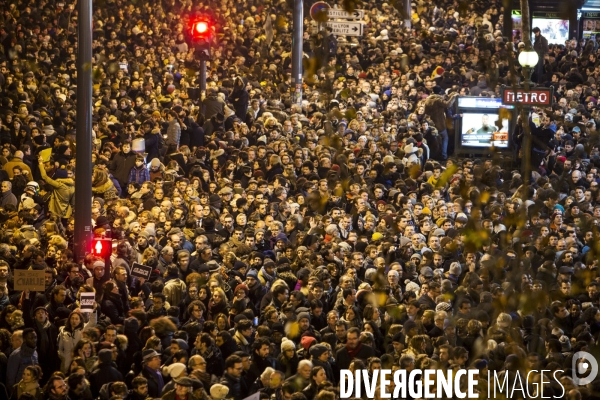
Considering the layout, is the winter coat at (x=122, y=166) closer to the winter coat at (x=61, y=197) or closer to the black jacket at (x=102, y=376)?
the winter coat at (x=61, y=197)

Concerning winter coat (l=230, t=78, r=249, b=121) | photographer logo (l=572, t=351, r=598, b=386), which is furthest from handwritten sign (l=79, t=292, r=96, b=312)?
winter coat (l=230, t=78, r=249, b=121)

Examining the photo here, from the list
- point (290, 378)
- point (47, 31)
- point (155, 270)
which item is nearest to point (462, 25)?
point (47, 31)

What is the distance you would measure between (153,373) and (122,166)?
8243 mm

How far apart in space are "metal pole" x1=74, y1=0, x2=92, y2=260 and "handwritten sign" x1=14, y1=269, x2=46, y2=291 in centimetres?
171

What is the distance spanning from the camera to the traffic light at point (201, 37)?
2267cm

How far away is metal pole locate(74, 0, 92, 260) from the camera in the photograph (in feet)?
48.6

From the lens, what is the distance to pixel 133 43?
2823cm

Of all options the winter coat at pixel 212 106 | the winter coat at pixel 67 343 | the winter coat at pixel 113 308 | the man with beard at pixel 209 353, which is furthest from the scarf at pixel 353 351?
the winter coat at pixel 212 106

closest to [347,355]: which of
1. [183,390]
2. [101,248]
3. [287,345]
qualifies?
[287,345]

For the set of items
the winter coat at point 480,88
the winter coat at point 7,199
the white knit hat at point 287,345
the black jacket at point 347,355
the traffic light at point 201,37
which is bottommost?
the black jacket at point 347,355

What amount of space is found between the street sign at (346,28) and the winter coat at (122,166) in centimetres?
616

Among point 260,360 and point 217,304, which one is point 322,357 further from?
point 217,304

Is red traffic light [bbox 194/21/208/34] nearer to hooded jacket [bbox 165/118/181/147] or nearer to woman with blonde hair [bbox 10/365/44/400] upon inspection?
hooded jacket [bbox 165/118/181/147]

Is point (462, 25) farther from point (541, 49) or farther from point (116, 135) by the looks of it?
point (116, 135)
